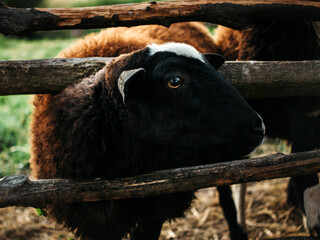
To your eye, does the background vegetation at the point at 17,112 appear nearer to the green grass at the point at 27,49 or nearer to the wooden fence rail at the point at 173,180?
the green grass at the point at 27,49

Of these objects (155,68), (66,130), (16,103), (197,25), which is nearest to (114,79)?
(155,68)

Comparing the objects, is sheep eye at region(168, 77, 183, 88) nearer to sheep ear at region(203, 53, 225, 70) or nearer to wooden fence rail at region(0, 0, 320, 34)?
sheep ear at region(203, 53, 225, 70)

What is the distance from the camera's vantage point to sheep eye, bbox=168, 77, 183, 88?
2125 mm

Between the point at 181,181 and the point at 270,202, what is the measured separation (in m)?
2.89

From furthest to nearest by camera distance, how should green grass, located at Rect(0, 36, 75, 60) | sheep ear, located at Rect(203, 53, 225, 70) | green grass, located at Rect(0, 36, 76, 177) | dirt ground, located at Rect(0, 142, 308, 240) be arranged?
green grass, located at Rect(0, 36, 75, 60), green grass, located at Rect(0, 36, 76, 177), dirt ground, located at Rect(0, 142, 308, 240), sheep ear, located at Rect(203, 53, 225, 70)

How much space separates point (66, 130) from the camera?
233 centimetres

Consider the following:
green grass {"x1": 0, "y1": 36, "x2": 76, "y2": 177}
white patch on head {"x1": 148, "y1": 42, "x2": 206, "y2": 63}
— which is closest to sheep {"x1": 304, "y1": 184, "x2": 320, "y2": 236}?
white patch on head {"x1": 148, "y1": 42, "x2": 206, "y2": 63}

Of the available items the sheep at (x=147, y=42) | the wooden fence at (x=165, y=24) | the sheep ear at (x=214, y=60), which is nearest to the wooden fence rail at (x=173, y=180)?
the wooden fence at (x=165, y=24)

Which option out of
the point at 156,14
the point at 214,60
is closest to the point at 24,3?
the point at 156,14

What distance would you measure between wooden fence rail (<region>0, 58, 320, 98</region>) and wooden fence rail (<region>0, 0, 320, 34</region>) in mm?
258

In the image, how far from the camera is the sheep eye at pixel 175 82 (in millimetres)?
2125

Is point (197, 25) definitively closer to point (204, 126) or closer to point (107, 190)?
point (204, 126)

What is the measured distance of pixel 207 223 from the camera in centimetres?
409

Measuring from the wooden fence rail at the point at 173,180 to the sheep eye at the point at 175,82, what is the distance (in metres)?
0.52
